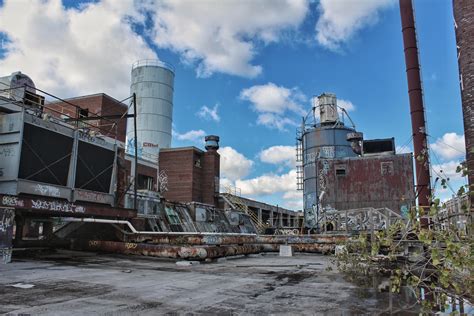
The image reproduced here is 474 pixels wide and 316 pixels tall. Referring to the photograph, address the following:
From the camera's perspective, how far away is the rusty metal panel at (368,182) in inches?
1107

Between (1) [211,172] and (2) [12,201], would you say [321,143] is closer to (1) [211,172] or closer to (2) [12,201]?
(1) [211,172]

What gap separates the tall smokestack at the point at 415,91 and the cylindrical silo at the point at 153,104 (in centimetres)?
2611

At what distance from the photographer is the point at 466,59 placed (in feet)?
42.1

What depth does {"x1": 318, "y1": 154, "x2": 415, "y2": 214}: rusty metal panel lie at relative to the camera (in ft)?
92.3

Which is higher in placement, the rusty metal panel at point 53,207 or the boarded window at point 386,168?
the boarded window at point 386,168

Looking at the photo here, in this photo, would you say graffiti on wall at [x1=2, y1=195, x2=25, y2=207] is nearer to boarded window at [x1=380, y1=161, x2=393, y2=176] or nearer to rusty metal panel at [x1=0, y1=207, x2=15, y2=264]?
rusty metal panel at [x1=0, y1=207, x2=15, y2=264]

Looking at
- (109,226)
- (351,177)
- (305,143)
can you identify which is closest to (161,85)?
(305,143)

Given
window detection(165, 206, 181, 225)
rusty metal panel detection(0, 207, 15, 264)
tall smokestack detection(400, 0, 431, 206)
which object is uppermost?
tall smokestack detection(400, 0, 431, 206)

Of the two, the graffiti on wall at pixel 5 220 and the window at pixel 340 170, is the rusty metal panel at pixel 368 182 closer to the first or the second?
the window at pixel 340 170

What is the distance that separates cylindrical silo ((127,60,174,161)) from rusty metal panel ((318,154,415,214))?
19390mm

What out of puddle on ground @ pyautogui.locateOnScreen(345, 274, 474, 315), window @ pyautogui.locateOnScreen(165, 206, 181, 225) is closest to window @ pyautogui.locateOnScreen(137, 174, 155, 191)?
window @ pyautogui.locateOnScreen(165, 206, 181, 225)

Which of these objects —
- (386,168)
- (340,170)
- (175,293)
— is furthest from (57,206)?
(386,168)

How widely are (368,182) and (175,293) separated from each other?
985 inches

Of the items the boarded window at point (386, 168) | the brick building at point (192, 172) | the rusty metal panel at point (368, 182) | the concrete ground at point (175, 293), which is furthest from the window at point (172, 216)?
the boarded window at point (386, 168)
